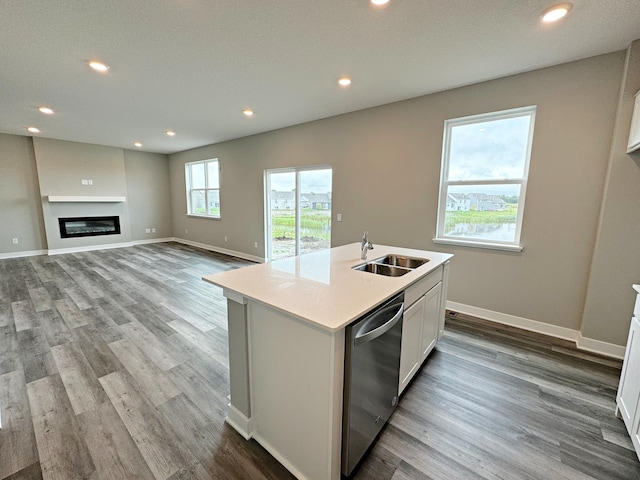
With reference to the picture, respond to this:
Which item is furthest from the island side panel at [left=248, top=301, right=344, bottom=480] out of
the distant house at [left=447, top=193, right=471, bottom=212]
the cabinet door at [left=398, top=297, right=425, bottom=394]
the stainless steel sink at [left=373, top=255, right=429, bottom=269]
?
the distant house at [left=447, top=193, right=471, bottom=212]

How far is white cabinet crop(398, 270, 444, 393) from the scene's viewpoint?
181 cm

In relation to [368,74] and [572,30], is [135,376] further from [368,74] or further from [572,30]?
[572,30]

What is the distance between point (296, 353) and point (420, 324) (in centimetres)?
117

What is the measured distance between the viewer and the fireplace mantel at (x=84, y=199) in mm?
6164

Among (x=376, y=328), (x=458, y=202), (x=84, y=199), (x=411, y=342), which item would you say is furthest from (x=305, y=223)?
(x=84, y=199)

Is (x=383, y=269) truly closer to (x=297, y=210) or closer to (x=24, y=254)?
(x=297, y=210)

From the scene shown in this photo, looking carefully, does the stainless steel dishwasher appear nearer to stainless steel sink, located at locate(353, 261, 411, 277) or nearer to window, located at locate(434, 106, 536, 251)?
stainless steel sink, located at locate(353, 261, 411, 277)

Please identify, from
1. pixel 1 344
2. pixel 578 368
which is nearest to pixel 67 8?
pixel 1 344

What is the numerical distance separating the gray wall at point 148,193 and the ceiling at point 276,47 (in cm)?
392

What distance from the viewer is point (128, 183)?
7.49 metres

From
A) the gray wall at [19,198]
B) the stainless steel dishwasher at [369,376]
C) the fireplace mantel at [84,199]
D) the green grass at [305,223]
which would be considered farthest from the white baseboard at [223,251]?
the stainless steel dishwasher at [369,376]

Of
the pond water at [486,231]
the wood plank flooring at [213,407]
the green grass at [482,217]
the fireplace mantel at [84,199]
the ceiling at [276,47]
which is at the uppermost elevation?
the ceiling at [276,47]

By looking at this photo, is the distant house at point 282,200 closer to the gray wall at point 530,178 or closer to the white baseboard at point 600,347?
the gray wall at point 530,178

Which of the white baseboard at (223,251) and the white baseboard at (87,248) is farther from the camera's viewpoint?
the white baseboard at (87,248)
